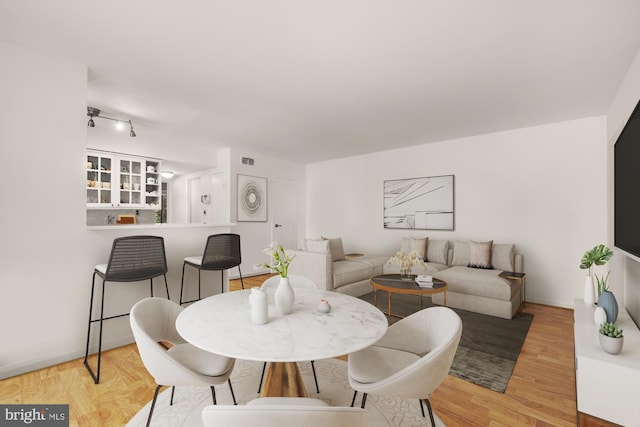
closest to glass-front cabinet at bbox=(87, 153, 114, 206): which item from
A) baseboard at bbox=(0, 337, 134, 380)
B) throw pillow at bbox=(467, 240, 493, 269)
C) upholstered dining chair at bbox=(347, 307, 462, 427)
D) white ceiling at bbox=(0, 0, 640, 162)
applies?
white ceiling at bbox=(0, 0, 640, 162)

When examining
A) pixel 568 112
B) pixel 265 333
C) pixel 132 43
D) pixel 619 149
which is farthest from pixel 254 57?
pixel 568 112

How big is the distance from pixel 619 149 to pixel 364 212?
13.8 feet

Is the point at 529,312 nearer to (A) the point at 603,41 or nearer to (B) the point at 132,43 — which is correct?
(A) the point at 603,41

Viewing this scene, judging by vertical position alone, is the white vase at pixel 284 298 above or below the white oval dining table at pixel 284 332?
above

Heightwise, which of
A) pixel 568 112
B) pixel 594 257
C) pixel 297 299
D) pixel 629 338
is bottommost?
pixel 629 338

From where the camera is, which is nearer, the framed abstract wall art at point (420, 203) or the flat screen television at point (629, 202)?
the flat screen television at point (629, 202)

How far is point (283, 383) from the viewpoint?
1.69 metres

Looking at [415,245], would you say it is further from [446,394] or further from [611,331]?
[611,331]

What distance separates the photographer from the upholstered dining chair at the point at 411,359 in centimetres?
123

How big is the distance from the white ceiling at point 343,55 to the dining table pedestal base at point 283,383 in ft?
7.42


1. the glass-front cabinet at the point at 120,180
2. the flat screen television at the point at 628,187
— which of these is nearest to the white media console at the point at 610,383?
the flat screen television at the point at 628,187

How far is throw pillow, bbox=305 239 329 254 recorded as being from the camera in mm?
4348

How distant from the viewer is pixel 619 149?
2260mm

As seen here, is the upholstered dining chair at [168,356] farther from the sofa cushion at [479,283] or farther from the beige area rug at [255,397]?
the sofa cushion at [479,283]
